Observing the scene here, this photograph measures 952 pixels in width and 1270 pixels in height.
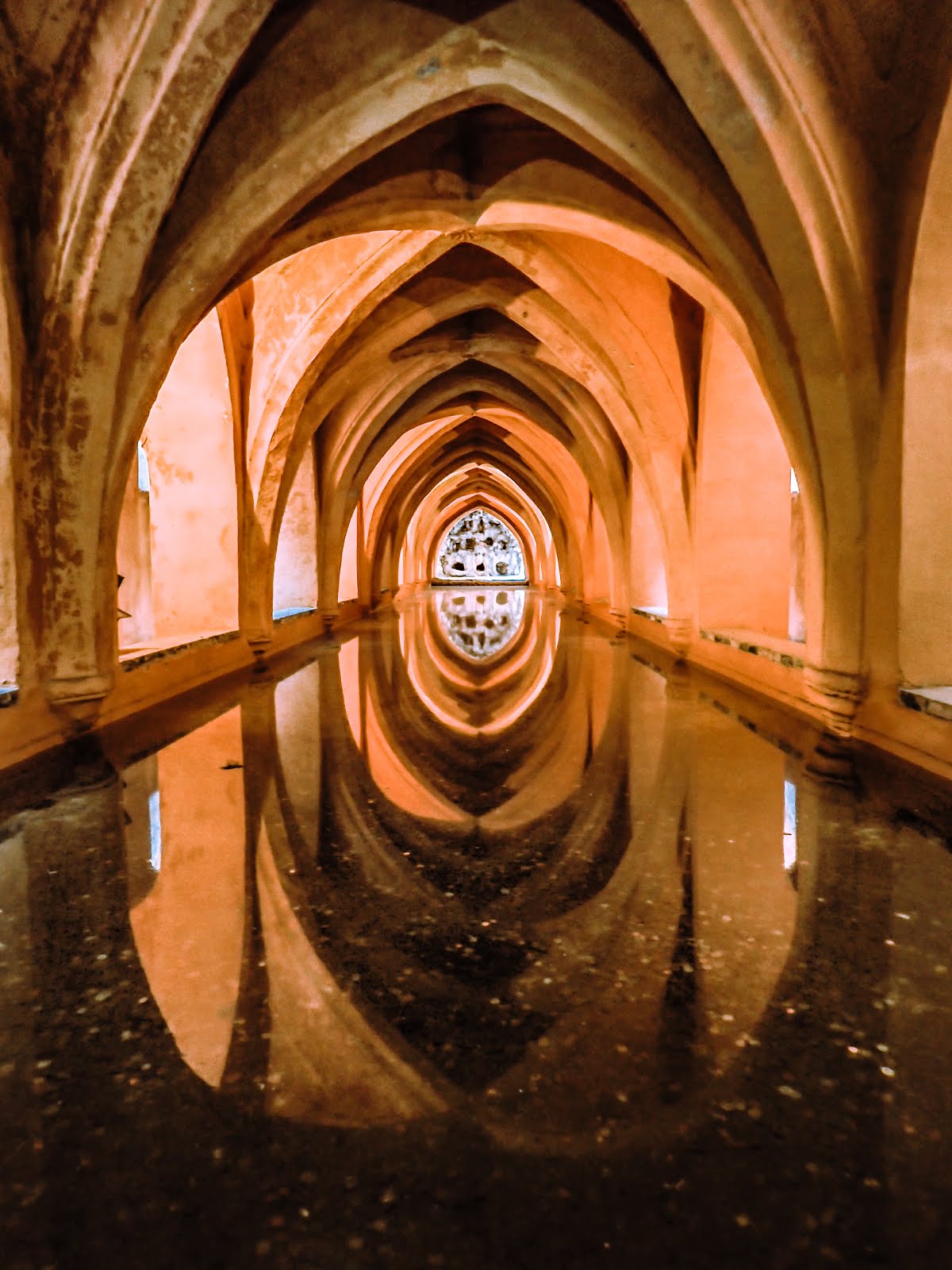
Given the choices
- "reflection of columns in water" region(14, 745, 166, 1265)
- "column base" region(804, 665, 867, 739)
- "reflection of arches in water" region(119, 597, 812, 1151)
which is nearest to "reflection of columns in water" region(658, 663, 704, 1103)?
"reflection of arches in water" region(119, 597, 812, 1151)

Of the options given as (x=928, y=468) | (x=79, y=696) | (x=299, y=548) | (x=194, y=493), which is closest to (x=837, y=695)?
(x=928, y=468)

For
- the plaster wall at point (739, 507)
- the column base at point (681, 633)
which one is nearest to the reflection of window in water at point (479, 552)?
the column base at point (681, 633)

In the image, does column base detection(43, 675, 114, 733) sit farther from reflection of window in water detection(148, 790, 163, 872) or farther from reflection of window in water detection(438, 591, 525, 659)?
reflection of window in water detection(438, 591, 525, 659)

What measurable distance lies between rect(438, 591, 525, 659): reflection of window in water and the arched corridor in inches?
95.6

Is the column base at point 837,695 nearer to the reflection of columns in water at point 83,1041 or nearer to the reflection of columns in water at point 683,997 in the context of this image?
the reflection of columns in water at point 683,997

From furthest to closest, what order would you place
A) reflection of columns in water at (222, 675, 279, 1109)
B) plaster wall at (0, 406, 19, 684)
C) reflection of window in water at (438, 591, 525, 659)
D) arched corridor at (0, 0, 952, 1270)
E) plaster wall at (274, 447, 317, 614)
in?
1. plaster wall at (274, 447, 317, 614)
2. reflection of window in water at (438, 591, 525, 659)
3. plaster wall at (0, 406, 19, 684)
4. arched corridor at (0, 0, 952, 1270)
5. reflection of columns in water at (222, 675, 279, 1109)

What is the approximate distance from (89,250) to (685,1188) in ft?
12.5

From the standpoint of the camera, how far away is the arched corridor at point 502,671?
1495 millimetres

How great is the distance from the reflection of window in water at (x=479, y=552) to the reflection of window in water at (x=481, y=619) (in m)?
5.60

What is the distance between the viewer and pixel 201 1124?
1198mm

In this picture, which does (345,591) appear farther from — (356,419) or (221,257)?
(221,257)

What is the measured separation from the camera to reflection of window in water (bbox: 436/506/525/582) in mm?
27375

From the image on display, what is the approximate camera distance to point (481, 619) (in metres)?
13.1

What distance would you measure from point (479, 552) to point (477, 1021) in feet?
86.1
